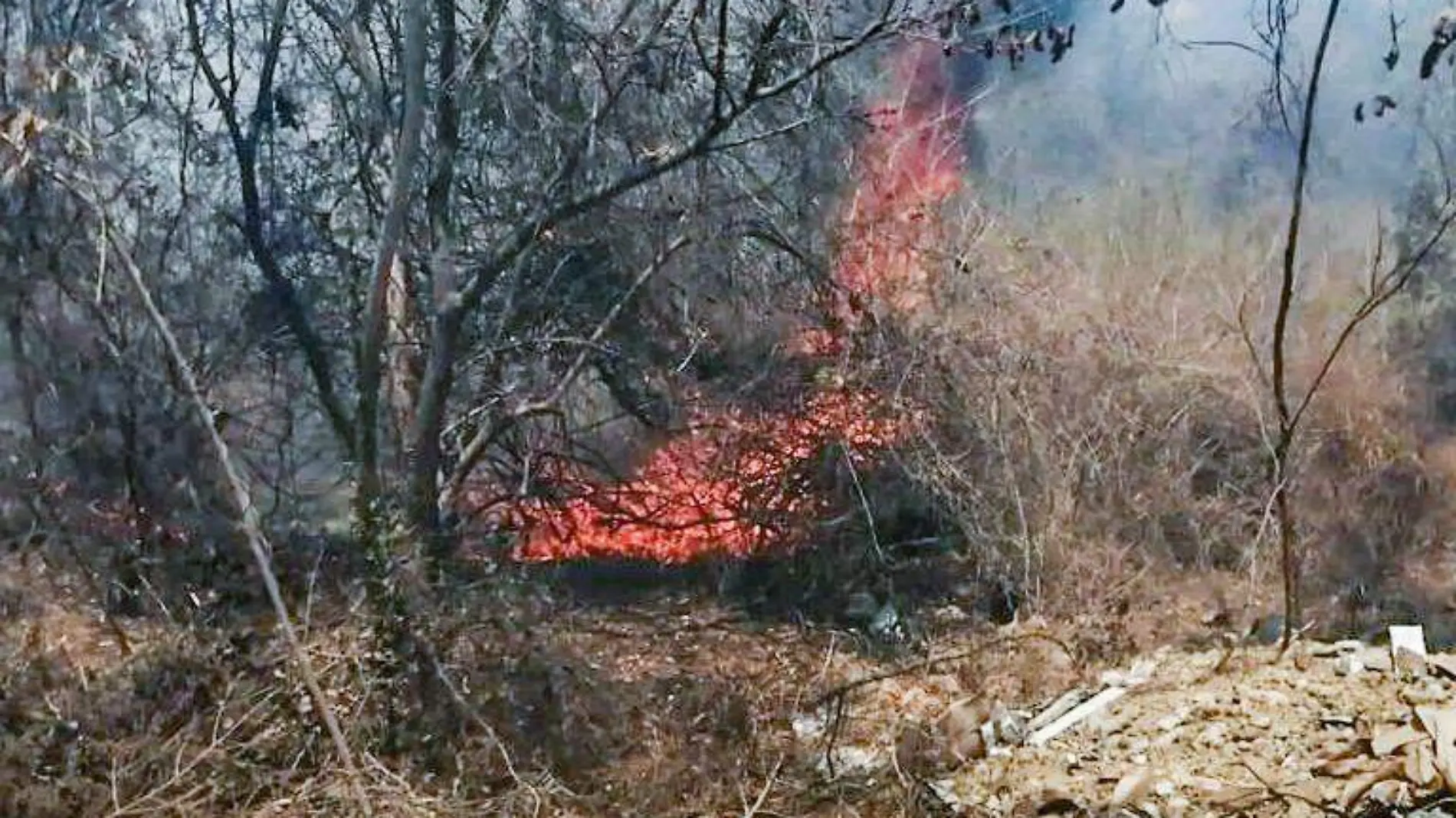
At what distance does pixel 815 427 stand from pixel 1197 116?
12.4 feet

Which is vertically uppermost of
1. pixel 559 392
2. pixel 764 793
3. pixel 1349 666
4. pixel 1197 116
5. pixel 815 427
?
pixel 1197 116

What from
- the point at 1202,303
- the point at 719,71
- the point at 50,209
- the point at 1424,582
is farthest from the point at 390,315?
the point at 1424,582

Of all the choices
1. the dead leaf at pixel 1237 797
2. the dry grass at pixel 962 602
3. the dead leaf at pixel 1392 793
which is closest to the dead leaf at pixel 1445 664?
the dead leaf at pixel 1392 793

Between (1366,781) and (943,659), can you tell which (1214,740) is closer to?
(1366,781)

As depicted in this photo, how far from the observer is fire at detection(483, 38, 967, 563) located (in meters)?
10.9

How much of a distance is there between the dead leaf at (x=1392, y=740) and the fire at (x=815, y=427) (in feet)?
17.7

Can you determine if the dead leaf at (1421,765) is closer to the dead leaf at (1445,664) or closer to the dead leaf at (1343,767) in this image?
the dead leaf at (1343,767)

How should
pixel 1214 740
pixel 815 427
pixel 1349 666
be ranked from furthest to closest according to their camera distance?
1. pixel 815 427
2. pixel 1349 666
3. pixel 1214 740

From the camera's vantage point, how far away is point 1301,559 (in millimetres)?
11117

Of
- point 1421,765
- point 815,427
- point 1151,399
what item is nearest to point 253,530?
point 815,427

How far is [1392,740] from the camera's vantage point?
19.2 ft

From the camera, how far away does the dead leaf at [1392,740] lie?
19.0 feet

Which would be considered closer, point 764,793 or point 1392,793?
point 1392,793

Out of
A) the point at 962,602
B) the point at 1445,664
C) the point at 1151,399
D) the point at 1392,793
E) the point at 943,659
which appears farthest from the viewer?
the point at 1151,399
